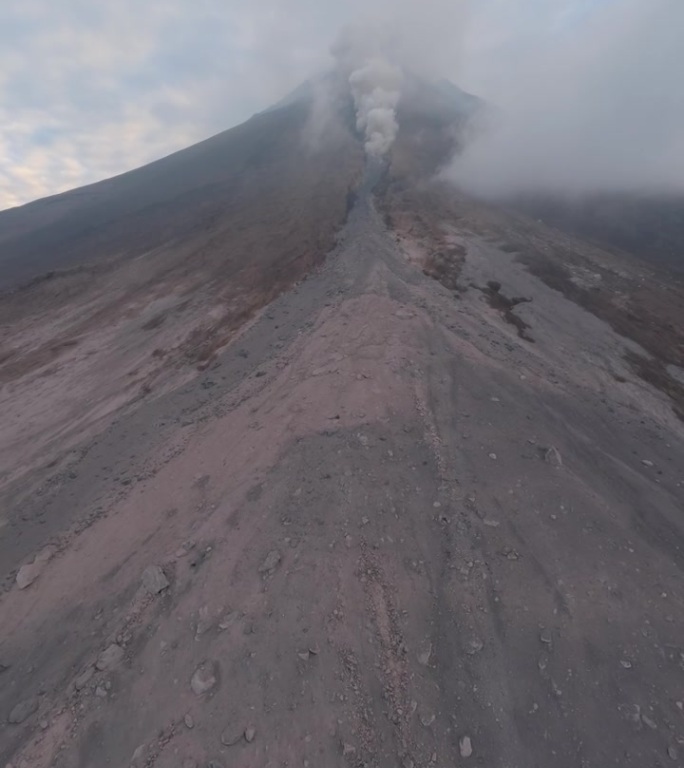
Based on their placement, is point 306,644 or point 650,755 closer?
point 650,755

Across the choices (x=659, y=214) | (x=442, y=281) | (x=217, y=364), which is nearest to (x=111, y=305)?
(x=217, y=364)

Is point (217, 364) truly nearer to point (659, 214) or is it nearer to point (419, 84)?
point (659, 214)

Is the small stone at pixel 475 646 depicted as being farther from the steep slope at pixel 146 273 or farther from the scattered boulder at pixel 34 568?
the steep slope at pixel 146 273

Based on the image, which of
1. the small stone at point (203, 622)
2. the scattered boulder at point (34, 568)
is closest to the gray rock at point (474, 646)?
the small stone at point (203, 622)

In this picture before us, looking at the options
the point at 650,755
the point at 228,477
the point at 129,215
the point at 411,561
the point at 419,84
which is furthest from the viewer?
the point at 419,84

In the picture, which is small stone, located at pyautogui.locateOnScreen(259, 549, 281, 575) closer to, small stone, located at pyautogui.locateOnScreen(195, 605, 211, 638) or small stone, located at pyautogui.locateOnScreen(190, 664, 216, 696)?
small stone, located at pyautogui.locateOnScreen(195, 605, 211, 638)

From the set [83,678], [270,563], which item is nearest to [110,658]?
[83,678]
